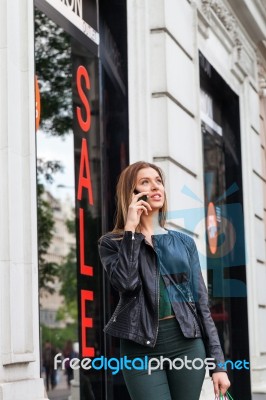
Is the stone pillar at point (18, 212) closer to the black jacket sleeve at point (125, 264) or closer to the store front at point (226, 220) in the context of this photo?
the black jacket sleeve at point (125, 264)

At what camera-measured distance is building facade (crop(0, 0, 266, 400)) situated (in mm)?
5398

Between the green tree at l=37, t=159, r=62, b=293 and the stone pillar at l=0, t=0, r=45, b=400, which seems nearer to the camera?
the stone pillar at l=0, t=0, r=45, b=400

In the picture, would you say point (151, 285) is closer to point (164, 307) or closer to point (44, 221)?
point (164, 307)

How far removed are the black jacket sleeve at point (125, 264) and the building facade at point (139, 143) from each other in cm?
109

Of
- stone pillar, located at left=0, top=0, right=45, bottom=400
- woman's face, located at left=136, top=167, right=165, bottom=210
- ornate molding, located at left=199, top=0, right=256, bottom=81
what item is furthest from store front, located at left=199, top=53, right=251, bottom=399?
woman's face, located at left=136, top=167, right=165, bottom=210

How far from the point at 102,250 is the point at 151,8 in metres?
4.74

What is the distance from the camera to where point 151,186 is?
4.46m

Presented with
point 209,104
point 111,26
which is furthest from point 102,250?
point 209,104

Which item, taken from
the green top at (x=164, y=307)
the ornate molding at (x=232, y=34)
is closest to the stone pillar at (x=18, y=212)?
the green top at (x=164, y=307)

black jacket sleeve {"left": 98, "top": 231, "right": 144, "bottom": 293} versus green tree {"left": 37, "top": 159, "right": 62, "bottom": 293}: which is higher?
green tree {"left": 37, "top": 159, "right": 62, "bottom": 293}

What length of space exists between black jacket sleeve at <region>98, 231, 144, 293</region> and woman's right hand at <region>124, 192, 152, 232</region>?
36 mm

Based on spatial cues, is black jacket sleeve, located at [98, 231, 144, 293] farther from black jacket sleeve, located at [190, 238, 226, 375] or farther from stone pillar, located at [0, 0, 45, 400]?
stone pillar, located at [0, 0, 45, 400]

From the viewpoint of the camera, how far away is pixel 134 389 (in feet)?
14.1

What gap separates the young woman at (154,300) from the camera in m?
4.25
